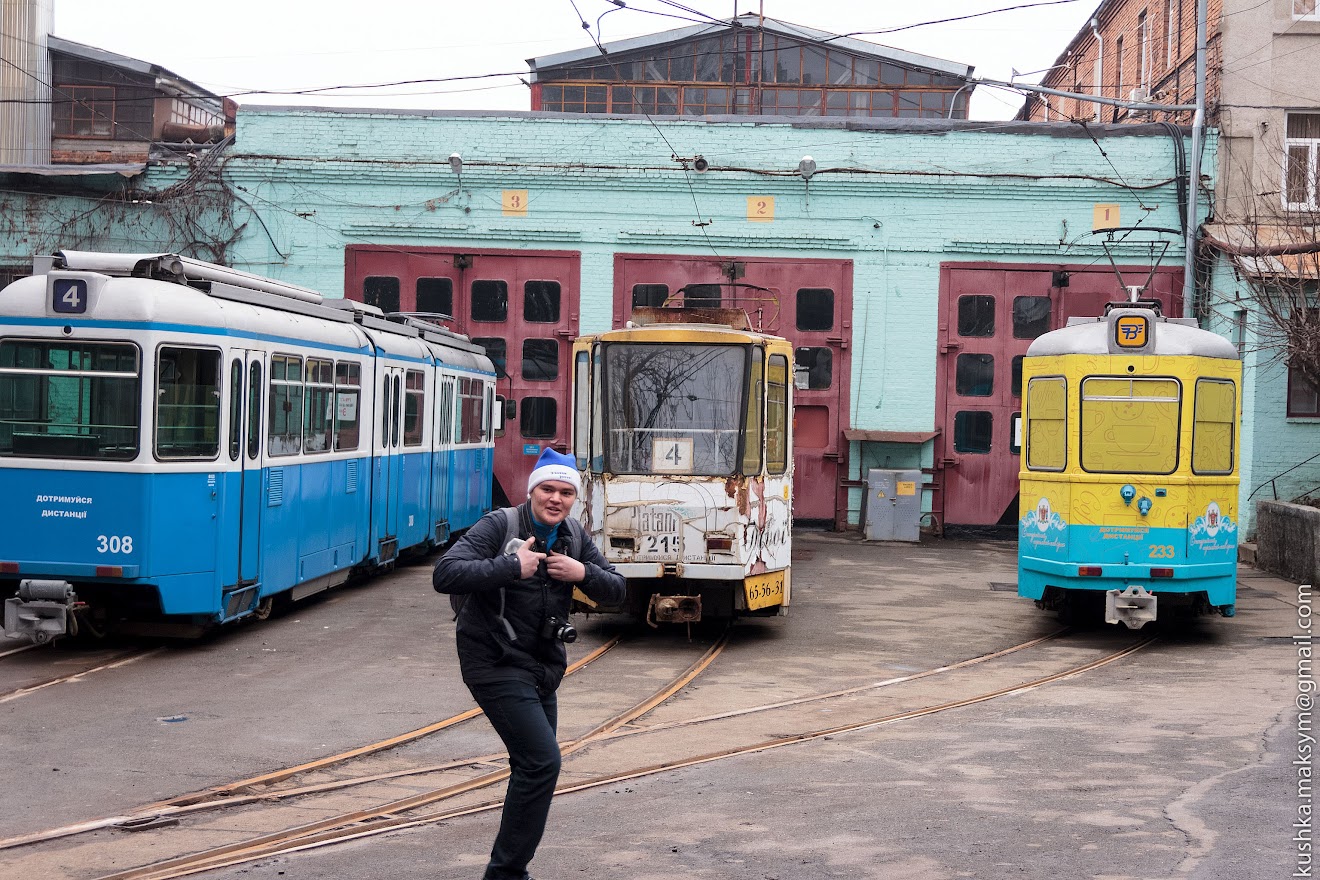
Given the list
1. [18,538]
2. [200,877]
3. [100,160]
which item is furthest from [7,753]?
[100,160]

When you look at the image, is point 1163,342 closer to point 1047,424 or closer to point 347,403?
point 1047,424

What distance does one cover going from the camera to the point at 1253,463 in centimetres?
2459

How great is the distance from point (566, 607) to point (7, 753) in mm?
4440

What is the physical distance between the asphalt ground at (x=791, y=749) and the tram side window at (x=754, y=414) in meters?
1.73

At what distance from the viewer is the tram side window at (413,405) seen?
734 inches

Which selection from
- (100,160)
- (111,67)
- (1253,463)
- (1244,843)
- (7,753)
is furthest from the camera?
(111,67)

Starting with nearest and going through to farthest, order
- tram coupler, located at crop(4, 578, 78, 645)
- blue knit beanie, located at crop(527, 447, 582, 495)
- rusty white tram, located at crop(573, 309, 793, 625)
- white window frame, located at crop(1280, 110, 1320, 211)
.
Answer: blue knit beanie, located at crop(527, 447, 582, 495)
tram coupler, located at crop(4, 578, 78, 645)
rusty white tram, located at crop(573, 309, 793, 625)
white window frame, located at crop(1280, 110, 1320, 211)

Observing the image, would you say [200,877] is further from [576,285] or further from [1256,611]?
[576,285]

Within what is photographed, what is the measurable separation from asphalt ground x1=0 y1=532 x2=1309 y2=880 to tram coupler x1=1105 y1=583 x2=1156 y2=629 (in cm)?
38

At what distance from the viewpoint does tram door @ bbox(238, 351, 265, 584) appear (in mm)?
12836

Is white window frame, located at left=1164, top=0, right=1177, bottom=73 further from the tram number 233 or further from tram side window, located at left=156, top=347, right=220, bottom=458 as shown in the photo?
the tram number 233

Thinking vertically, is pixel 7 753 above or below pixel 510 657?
below

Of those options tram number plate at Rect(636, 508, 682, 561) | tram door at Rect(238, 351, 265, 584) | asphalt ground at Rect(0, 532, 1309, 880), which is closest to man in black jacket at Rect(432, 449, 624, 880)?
asphalt ground at Rect(0, 532, 1309, 880)

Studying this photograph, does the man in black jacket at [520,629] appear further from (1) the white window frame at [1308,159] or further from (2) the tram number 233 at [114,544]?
(1) the white window frame at [1308,159]
